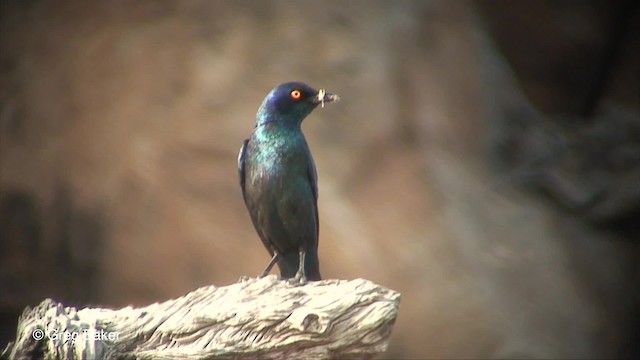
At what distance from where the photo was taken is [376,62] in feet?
16.1

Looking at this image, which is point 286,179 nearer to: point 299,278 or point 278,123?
point 278,123

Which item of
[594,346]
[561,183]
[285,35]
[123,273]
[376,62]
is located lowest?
[594,346]

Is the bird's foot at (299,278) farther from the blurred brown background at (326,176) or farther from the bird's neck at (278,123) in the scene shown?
the blurred brown background at (326,176)

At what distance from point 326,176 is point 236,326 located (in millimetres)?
1889

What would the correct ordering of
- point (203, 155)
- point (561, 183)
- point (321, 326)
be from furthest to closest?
point (561, 183) < point (203, 155) < point (321, 326)

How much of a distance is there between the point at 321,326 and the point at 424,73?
2.37 meters

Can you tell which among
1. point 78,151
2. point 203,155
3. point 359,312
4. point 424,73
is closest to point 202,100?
point 203,155

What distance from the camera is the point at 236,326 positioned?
118 inches

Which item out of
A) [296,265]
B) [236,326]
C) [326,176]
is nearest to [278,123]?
[296,265]

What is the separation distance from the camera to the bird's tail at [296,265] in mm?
3529

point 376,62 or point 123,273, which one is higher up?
point 376,62

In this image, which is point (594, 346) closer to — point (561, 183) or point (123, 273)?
point (561, 183)

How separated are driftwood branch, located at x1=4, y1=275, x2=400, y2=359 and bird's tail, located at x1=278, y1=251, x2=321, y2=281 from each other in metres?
0.36

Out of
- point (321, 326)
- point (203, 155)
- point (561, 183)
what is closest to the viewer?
point (321, 326)
